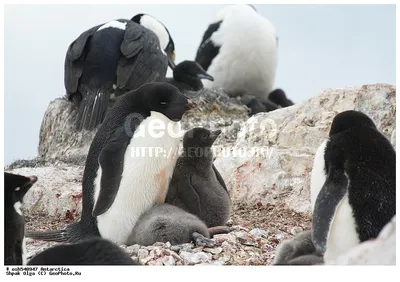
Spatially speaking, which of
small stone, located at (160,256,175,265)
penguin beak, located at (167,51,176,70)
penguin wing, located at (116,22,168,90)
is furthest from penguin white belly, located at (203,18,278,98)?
small stone, located at (160,256,175,265)

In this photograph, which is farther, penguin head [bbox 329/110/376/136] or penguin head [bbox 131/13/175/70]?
penguin head [bbox 131/13/175/70]

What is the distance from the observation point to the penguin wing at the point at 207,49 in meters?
10.9

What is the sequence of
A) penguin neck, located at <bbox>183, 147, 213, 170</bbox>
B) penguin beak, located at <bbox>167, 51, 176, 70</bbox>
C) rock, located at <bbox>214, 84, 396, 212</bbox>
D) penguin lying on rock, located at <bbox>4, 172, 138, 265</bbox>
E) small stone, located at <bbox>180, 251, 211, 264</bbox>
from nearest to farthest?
1. penguin lying on rock, located at <bbox>4, 172, 138, 265</bbox>
2. small stone, located at <bbox>180, 251, 211, 264</bbox>
3. penguin neck, located at <bbox>183, 147, 213, 170</bbox>
4. rock, located at <bbox>214, 84, 396, 212</bbox>
5. penguin beak, located at <bbox>167, 51, 176, 70</bbox>

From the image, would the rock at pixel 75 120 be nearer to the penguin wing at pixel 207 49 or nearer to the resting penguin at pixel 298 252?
the penguin wing at pixel 207 49

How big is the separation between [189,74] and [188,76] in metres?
0.04

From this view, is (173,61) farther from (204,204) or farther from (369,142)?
(369,142)

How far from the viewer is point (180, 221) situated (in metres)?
4.87

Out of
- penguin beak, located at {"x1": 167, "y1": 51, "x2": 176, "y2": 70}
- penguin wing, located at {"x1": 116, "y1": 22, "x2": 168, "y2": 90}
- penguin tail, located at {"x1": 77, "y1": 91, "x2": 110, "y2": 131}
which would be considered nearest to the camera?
penguin tail, located at {"x1": 77, "y1": 91, "x2": 110, "y2": 131}

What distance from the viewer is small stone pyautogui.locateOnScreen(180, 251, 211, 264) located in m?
4.53

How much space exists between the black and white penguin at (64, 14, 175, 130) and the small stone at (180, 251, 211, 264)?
11.0ft

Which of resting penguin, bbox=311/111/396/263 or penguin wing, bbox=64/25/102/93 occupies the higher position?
penguin wing, bbox=64/25/102/93

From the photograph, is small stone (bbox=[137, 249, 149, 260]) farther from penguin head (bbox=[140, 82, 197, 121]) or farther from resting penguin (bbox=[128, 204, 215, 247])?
penguin head (bbox=[140, 82, 197, 121])

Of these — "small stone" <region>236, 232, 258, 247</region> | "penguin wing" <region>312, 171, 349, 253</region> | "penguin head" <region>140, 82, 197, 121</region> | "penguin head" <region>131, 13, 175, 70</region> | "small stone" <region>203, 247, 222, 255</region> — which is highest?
"penguin head" <region>131, 13, 175, 70</region>

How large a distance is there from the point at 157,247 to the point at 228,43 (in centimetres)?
646
